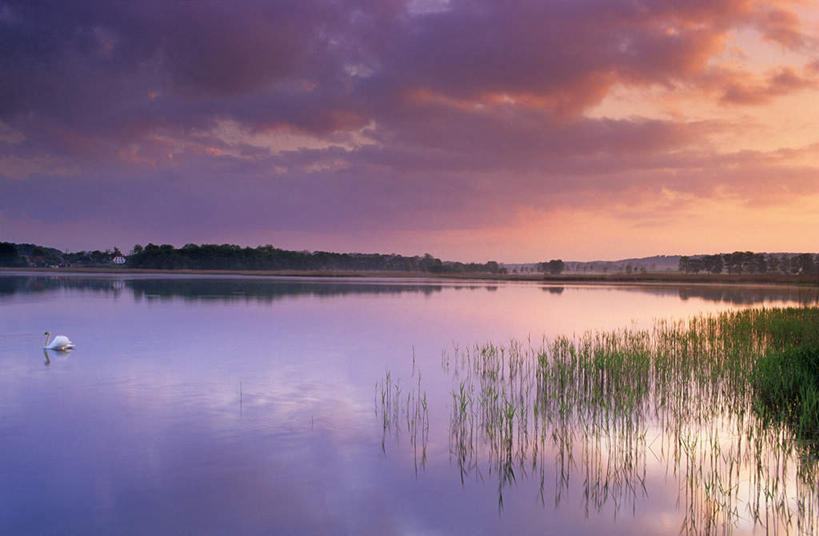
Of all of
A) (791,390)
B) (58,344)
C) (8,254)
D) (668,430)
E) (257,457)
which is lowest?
(257,457)

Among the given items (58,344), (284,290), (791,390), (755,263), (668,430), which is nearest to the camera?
(668,430)

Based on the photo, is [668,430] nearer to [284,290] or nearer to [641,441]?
[641,441]

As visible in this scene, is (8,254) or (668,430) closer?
(668,430)

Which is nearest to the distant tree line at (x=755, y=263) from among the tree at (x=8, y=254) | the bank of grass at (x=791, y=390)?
the bank of grass at (x=791, y=390)

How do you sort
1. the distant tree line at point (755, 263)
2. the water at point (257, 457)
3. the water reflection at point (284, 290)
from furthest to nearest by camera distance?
1. the distant tree line at point (755, 263)
2. the water reflection at point (284, 290)
3. the water at point (257, 457)

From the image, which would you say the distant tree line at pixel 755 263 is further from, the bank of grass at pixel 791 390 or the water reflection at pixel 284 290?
the bank of grass at pixel 791 390

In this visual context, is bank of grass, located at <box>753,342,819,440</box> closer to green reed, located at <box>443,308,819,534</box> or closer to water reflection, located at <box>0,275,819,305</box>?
green reed, located at <box>443,308,819,534</box>

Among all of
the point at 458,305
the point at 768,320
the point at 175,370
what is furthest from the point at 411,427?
the point at 458,305

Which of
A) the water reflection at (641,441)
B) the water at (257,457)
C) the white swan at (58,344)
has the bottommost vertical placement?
the water at (257,457)

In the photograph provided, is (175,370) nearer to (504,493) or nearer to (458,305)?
(504,493)

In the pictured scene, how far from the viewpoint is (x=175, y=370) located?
1511 cm

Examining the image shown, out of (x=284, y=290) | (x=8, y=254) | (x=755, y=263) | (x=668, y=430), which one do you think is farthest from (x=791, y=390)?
(x=8, y=254)

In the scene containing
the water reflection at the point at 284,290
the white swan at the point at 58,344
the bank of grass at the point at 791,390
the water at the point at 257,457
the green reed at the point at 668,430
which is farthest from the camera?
the water reflection at the point at 284,290

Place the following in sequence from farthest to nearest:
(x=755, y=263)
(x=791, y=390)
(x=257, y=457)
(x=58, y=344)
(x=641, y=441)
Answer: (x=755, y=263) < (x=58, y=344) < (x=791, y=390) < (x=641, y=441) < (x=257, y=457)
